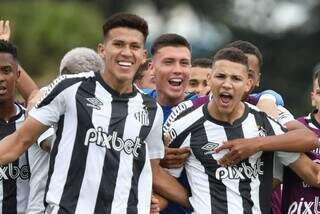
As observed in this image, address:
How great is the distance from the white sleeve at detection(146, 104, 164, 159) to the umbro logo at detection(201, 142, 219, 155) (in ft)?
1.09

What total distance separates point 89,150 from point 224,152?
1.11 m

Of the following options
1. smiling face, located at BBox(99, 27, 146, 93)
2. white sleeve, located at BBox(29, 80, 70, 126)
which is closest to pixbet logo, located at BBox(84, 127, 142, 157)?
white sleeve, located at BBox(29, 80, 70, 126)

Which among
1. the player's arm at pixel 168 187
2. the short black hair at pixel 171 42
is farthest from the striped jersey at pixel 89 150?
the short black hair at pixel 171 42

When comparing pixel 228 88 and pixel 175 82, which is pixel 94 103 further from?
pixel 175 82

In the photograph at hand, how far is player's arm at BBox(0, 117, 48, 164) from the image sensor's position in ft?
27.7

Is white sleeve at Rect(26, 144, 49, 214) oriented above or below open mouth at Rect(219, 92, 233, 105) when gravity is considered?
below

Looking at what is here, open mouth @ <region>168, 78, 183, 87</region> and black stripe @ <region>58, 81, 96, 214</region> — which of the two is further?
open mouth @ <region>168, 78, 183, 87</region>

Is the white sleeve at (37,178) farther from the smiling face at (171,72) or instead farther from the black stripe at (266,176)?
the black stripe at (266,176)

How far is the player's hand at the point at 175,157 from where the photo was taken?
29.3 ft

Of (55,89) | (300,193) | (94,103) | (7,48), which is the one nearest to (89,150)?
(94,103)

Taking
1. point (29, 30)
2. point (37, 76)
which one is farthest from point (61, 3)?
point (37, 76)

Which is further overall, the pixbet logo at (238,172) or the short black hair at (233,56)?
the short black hair at (233,56)

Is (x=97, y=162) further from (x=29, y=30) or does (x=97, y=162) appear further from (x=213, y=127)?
(x=29, y=30)

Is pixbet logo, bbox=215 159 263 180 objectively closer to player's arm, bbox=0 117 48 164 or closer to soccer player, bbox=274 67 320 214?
soccer player, bbox=274 67 320 214
